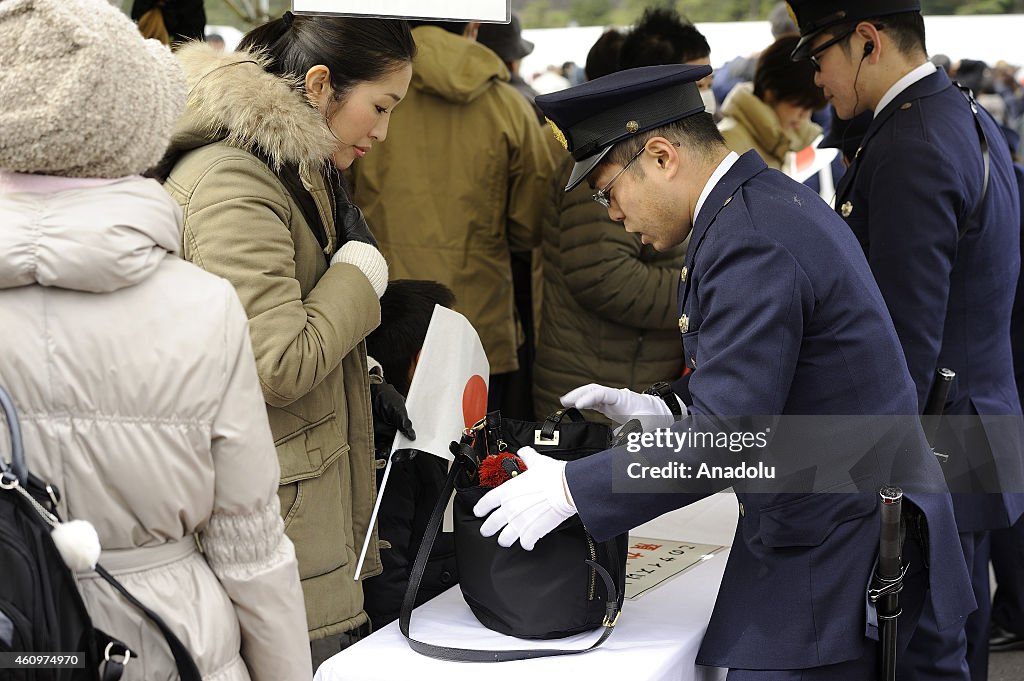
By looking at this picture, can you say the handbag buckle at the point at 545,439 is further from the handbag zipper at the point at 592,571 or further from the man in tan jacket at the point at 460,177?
the man in tan jacket at the point at 460,177

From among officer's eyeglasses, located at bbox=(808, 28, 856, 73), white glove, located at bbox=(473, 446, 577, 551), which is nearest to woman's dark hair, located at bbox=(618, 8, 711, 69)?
officer's eyeglasses, located at bbox=(808, 28, 856, 73)

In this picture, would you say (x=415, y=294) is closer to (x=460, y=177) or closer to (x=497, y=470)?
(x=497, y=470)

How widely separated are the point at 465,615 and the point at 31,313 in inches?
39.1

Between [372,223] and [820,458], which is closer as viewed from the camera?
[820,458]

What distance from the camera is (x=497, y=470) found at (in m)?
1.88

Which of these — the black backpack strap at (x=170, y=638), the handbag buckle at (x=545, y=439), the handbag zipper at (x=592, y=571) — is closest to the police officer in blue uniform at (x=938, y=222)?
the handbag buckle at (x=545, y=439)

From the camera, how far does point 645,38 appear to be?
3.52 metres

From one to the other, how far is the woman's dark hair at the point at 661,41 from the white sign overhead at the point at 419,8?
1.55m

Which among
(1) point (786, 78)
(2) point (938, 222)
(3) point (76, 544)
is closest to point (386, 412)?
(3) point (76, 544)

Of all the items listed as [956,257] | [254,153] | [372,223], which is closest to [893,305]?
[956,257]

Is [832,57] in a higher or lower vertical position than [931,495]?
higher

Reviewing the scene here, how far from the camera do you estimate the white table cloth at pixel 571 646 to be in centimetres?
175

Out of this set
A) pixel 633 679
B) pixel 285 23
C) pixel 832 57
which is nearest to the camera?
pixel 633 679

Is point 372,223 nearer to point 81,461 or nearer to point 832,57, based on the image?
point 832,57
